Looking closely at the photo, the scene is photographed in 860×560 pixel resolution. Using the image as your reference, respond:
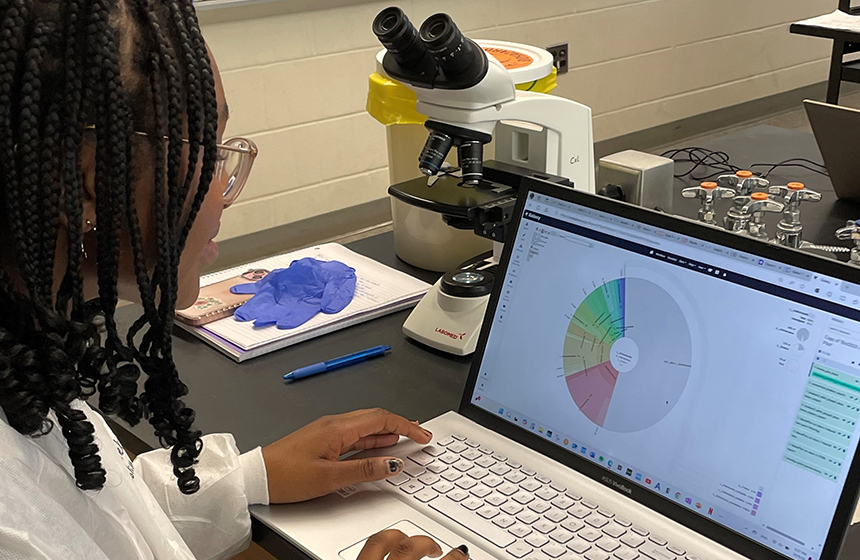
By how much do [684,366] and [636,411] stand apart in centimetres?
7

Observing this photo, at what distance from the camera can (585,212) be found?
1026mm

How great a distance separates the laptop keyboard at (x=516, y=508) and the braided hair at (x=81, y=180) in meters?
0.36

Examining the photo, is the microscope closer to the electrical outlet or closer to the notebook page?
the notebook page

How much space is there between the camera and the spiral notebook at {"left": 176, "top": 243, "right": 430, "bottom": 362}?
136cm

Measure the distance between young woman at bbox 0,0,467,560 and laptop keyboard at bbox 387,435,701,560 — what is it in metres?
0.08

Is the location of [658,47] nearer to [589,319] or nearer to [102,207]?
[589,319]

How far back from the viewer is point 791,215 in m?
1.50

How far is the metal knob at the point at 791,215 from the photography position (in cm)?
144

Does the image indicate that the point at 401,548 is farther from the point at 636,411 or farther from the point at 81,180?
the point at 81,180

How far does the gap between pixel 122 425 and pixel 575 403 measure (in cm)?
64

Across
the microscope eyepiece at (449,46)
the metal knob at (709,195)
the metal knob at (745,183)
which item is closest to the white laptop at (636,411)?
the microscope eyepiece at (449,46)

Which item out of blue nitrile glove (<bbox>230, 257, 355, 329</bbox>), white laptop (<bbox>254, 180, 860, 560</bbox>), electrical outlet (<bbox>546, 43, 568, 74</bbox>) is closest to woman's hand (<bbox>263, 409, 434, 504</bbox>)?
white laptop (<bbox>254, 180, 860, 560</bbox>)

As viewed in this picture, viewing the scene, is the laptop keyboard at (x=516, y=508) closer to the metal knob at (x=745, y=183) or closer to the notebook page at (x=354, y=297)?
the notebook page at (x=354, y=297)

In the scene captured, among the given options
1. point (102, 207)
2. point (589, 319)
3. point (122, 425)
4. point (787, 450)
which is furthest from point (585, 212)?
point (122, 425)
